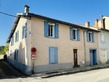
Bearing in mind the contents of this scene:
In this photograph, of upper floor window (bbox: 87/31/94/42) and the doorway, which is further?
the doorway

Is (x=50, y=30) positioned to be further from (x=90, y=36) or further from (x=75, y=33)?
(x=90, y=36)

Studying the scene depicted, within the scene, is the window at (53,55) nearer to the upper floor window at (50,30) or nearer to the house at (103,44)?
the upper floor window at (50,30)

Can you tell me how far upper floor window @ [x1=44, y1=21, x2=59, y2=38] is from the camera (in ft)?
49.5

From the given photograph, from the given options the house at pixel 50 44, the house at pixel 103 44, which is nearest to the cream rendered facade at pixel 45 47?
the house at pixel 50 44

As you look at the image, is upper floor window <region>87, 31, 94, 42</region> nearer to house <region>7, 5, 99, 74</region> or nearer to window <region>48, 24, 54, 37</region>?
house <region>7, 5, 99, 74</region>

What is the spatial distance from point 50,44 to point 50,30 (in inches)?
60.4

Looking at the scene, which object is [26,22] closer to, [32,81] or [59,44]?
[59,44]

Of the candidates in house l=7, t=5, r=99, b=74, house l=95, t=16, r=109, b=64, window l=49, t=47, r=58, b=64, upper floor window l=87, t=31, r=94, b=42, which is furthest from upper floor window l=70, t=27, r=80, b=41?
house l=95, t=16, r=109, b=64

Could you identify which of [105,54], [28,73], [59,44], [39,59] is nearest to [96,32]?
[105,54]

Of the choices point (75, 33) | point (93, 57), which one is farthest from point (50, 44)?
point (93, 57)

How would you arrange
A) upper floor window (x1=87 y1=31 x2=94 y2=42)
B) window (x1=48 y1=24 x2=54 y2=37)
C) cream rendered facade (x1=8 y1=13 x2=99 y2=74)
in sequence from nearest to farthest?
cream rendered facade (x1=8 y1=13 x2=99 y2=74)
window (x1=48 y1=24 x2=54 y2=37)
upper floor window (x1=87 y1=31 x2=94 y2=42)

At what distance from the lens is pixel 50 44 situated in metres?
15.3

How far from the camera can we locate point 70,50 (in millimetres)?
17516

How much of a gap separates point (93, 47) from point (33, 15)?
1138 cm
